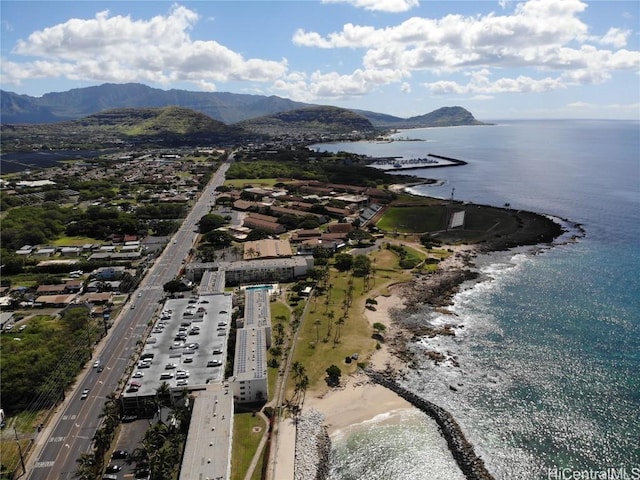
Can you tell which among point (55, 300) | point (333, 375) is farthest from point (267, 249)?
point (333, 375)

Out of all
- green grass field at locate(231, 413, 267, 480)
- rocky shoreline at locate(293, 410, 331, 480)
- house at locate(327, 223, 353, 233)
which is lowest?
rocky shoreline at locate(293, 410, 331, 480)

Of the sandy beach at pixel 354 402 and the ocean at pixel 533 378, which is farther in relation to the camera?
the sandy beach at pixel 354 402

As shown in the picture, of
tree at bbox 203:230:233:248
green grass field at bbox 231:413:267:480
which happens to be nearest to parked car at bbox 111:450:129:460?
green grass field at bbox 231:413:267:480

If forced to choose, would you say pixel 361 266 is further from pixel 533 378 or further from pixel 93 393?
pixel 93 393

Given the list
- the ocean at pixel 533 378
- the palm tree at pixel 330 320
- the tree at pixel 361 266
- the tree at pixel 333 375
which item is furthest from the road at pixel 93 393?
the tree at pixel 361 266

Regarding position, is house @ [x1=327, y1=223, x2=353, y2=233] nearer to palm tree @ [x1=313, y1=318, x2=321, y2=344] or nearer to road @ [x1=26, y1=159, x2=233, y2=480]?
road @ [x1=26, y1=159, x2=233, y2=480]

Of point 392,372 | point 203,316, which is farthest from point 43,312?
point 392,372

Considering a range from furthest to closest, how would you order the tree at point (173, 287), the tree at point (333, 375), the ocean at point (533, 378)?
the tree at point (173, 287)
the tree at point (333, 375)
the ocean at point (533, 378)

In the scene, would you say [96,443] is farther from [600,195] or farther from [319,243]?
[600,195]

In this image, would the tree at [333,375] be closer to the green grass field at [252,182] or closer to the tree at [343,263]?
the tree at [343,263]
